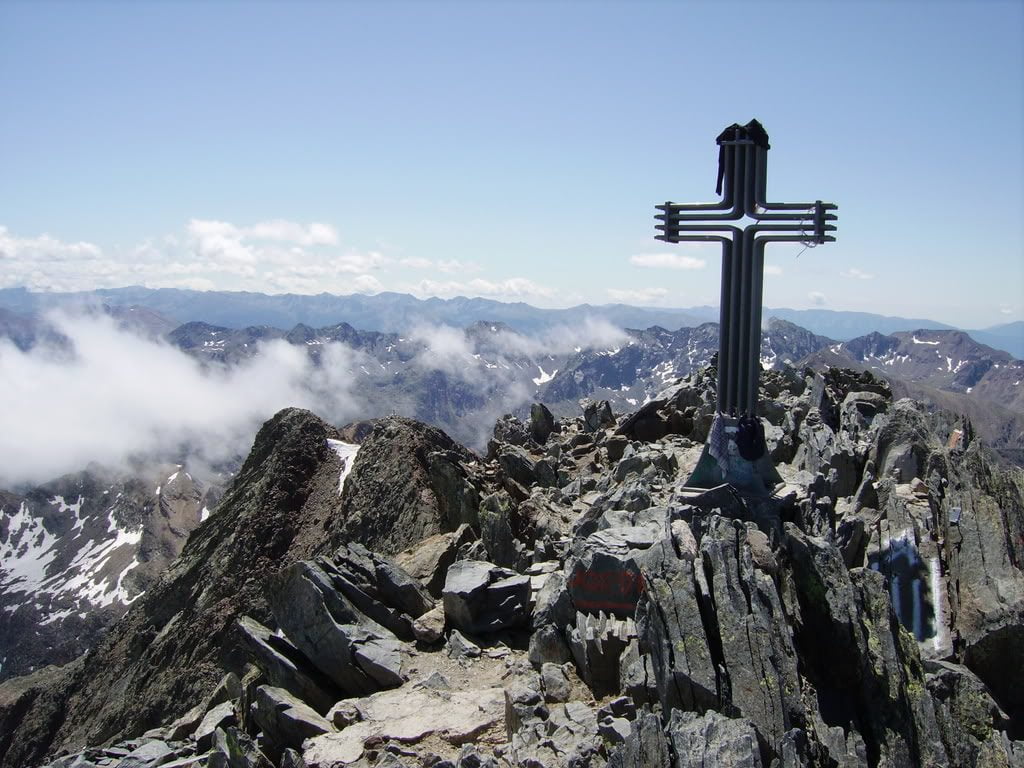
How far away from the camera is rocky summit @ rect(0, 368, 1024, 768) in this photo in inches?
526

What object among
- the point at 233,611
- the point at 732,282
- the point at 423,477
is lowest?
the point at 233,611

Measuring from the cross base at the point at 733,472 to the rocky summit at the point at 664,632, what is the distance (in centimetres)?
49

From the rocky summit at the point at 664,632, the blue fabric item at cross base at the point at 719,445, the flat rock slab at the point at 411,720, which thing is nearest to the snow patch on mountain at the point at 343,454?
the rocky summit at the point at 664,632

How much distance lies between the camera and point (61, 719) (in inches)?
2020

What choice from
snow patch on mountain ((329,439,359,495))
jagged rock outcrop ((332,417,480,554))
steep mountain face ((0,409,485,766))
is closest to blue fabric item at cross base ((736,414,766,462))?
jagged rock outcrop ((332,417,480,554))

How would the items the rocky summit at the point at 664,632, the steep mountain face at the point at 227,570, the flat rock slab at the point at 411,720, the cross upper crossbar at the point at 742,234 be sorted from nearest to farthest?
the rocky summit at the point at 664,632, the flat rock slab at the point at 411,720, the cross upper crossbar at the point at 742,234, the steep mountain face at the point at 227,570

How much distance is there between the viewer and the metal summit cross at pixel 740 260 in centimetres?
2100

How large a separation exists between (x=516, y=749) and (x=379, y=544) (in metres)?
27.1

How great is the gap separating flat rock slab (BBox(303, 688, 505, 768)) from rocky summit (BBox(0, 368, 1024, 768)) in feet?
0.19

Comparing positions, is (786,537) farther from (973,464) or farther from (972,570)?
(973,464)

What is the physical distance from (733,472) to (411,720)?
11115 mm

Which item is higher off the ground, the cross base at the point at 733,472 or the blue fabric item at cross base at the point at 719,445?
the blue fabric item at cross base at the point at 719,445

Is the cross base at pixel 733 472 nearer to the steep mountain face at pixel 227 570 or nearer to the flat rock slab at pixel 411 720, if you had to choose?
the flat rock slab at pixel 411 720

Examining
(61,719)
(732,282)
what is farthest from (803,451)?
(61,719)
